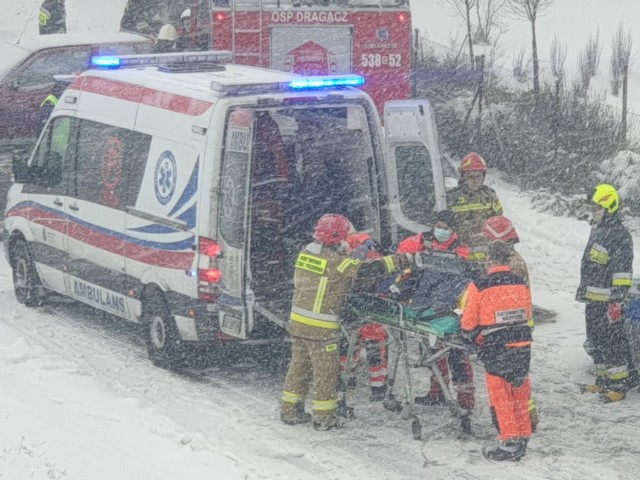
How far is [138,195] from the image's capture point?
31.7ft

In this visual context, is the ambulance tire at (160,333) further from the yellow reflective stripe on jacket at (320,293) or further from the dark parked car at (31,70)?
the dark parked car at (31,70)

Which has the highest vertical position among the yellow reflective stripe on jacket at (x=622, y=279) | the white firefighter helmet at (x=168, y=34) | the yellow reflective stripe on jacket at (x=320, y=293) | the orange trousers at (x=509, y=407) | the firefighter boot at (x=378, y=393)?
the white firefighter helmet at (x=168, y=34)

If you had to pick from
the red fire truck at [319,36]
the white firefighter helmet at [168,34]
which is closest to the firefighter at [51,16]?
the red fire truck at [319,36]

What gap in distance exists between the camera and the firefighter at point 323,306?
327 inches

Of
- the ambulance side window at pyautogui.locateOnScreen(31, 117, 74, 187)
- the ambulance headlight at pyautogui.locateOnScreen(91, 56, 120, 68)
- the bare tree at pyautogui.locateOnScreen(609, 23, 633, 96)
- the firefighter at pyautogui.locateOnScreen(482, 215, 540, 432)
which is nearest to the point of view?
the firefighter at pyautogui.locateOnScreen(482, 215, 540, 432)

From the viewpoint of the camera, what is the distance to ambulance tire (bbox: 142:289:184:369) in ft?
30.9

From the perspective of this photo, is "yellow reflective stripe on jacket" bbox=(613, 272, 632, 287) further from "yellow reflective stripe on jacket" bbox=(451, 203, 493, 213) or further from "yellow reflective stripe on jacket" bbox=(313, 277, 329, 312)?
"yellow reflective stripe on jacket" bbox=(313, 277, 329, 312)

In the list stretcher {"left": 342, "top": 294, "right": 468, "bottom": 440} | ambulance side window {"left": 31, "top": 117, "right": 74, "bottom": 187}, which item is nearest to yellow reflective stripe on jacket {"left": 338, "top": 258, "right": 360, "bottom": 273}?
stretcher {"left": 342, "top": 294, "right": 468, "bottom": 440}

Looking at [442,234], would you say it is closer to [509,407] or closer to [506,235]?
[506,235]

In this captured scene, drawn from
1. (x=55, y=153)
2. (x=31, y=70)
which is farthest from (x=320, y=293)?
(x=31, y=70)

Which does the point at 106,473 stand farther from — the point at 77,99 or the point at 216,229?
the point at 77,99

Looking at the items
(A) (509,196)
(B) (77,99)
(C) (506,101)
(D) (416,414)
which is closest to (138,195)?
(B) (77,99)

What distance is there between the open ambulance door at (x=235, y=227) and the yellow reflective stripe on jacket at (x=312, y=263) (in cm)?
59

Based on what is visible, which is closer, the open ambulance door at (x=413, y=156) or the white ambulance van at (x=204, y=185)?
the white ambulance van at (x=204, y=185)
